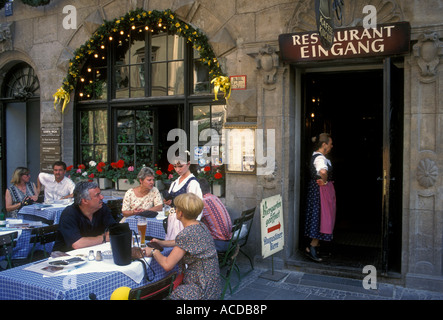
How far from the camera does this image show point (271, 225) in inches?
229

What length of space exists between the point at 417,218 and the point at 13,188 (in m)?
6.18

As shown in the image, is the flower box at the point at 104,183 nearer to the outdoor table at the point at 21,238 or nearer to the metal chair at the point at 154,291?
the outdoor table at the point at 21,238

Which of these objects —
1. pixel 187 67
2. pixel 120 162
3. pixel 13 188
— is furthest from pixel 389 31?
pixel 13 188

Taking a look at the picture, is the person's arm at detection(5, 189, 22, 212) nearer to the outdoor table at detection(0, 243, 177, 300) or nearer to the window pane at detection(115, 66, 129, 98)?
the window pane at detection(115, 66, 129, 98)

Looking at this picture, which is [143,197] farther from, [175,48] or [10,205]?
[175,48]

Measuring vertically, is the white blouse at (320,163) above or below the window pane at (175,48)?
below

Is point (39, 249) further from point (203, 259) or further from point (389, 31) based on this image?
point (389, 31)

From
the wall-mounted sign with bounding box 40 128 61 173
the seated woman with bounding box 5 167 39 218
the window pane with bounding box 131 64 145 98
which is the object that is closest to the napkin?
the seated woman with bounding box 5 167 39 218

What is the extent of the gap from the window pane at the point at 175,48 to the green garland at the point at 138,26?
0.40 ft

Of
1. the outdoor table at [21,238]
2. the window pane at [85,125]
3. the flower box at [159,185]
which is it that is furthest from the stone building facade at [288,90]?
the outdoor table at [21,238]

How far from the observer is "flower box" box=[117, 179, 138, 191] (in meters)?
7.99

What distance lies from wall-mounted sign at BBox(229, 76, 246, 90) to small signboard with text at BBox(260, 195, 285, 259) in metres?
1.86

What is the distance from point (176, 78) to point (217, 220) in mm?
3289

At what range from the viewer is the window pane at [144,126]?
830 cm
